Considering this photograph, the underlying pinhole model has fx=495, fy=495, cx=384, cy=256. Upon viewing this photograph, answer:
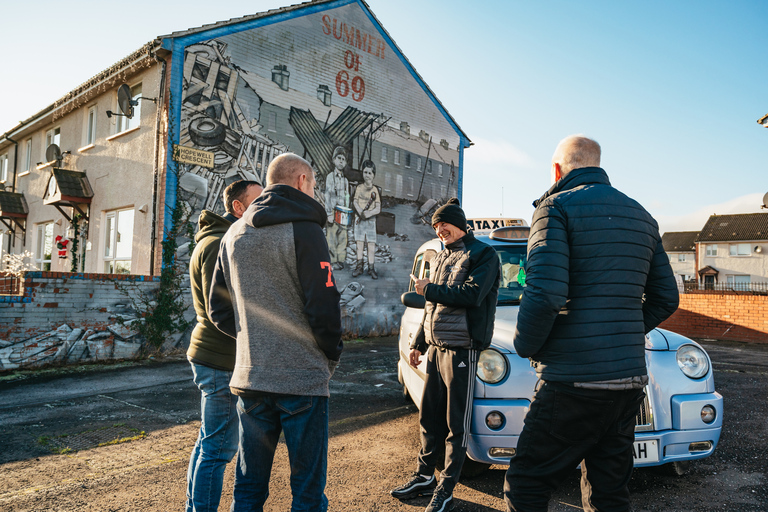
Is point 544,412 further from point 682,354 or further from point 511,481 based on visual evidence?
point 682,354

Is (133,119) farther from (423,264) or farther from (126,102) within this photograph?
(423,264)

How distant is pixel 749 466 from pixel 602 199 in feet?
10.8

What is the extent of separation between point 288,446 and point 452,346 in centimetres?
147

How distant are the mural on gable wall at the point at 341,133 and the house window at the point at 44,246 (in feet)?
27.6

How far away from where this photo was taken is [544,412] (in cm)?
230

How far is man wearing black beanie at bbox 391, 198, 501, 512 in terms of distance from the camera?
132 inches

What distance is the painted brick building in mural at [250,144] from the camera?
433 inches

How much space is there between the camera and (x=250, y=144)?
1194 cm

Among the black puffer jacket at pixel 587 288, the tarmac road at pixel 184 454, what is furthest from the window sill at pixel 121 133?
the black puffer jacket at pixel 587 288

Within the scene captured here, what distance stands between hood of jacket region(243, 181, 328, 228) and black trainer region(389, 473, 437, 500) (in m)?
2.16

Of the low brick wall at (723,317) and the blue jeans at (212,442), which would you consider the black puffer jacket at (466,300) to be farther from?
the low brick wall at (723,317)

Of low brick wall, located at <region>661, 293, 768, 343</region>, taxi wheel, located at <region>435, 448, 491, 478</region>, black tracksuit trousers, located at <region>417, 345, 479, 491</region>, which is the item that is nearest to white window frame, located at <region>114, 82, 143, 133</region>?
black tracksuit trousers, located at <region>417, 345, 479, 491</region>

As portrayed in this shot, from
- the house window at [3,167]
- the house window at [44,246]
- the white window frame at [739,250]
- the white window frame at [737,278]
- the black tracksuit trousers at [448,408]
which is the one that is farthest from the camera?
the white window frame at [739,250]

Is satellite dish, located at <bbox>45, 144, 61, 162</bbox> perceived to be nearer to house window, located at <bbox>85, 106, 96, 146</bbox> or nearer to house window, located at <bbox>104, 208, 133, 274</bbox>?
house window, located at <bbox>85, 106, 96, 146</bbox>
